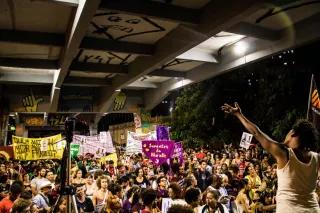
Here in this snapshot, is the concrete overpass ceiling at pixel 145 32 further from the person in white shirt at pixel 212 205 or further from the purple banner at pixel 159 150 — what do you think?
the person in white shirt at pixel 212 205

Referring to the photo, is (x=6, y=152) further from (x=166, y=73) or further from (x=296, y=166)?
(x=296, y=166)

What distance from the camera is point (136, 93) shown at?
2184 centimetres

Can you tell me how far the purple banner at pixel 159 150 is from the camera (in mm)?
11984

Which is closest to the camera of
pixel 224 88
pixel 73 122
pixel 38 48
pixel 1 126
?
A: pixel 73 122

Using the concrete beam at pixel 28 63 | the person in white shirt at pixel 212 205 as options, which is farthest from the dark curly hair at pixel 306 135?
the concrete beam at pixel 28 63

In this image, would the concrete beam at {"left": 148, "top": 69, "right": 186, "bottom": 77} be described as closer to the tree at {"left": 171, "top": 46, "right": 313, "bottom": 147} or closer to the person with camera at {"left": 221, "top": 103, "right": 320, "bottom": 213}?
the tree at {"left": 171, "top": 46, "right": 313, "bottom": 147}

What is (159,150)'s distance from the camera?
12.1 m

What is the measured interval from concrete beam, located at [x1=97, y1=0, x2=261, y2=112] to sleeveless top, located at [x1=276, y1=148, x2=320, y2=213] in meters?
5.23

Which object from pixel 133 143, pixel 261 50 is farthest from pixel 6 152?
pixel 261 50

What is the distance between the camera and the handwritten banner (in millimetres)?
17250

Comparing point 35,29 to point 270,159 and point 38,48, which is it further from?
point 270,159

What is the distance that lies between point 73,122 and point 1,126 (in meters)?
19.6

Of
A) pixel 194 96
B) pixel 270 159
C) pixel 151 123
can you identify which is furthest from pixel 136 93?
pixel 270 159

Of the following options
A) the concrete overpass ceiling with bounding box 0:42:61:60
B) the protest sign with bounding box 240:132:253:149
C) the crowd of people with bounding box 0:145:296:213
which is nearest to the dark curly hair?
the crowd of people with bounding box 0:145:296:213
